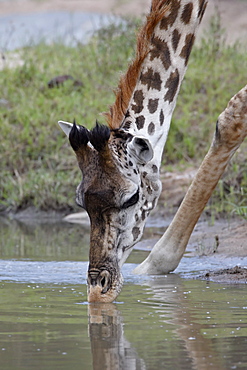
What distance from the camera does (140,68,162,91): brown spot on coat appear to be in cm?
551

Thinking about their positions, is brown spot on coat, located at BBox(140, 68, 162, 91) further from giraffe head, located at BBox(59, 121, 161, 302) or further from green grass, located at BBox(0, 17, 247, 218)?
green grass, located at BBox(0, 17, 247, 218)

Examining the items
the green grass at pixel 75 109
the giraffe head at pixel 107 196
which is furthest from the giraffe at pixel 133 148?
the green grass at pixel 75 109

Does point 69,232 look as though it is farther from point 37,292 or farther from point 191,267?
point 37,292

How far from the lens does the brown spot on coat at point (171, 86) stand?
5571 mm

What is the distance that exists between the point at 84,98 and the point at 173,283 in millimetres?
6238

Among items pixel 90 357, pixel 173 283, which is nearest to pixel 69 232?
pixel 173 283

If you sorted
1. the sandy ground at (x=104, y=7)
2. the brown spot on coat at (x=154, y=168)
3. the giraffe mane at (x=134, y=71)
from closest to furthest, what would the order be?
the brown spot on coat at (x=154, y=168) → the giraffe mane at (x=134, y=71) → the sandy ground at (x=104, y=7)

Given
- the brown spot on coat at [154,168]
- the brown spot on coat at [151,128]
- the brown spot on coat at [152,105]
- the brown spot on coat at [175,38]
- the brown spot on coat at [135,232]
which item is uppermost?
the brown spot on coat at [175,38]

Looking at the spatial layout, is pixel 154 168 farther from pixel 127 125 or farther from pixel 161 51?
pixel 161 51

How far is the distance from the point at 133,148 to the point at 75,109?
5.94 metres

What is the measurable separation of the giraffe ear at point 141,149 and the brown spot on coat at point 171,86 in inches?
30.8

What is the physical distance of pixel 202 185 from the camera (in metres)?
5.65

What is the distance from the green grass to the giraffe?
2621 mm

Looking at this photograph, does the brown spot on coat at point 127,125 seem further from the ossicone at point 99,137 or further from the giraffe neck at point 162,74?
the ossicone at point 99,137
